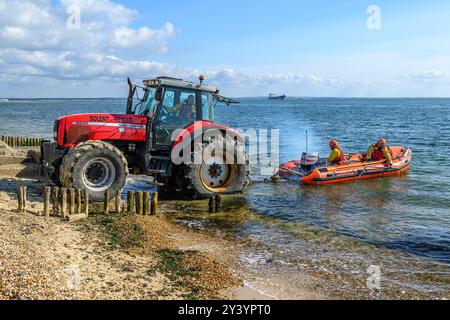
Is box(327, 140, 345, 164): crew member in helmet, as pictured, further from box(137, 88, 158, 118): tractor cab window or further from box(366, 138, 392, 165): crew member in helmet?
box(137, 88, 158, 118): tractor cab window

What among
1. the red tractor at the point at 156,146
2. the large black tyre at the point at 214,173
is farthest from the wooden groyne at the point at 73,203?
the large black tyre at the point at 214,173

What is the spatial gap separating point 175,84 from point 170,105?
0.57m

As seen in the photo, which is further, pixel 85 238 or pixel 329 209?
pixel 329 209

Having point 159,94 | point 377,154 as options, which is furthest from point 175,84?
point 377,154

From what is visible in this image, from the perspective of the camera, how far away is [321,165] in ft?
56.2

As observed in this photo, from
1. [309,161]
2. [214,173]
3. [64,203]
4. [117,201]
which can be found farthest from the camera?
[309,161]

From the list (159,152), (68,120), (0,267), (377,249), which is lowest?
(377,249)

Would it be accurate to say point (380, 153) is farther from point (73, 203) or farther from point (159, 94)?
point (73, 203)

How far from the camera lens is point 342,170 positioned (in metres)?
16.4

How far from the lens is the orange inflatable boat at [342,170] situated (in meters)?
16.0

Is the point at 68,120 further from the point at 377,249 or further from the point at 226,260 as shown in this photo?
the point at 377,249

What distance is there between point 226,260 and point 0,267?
3660 millimetres

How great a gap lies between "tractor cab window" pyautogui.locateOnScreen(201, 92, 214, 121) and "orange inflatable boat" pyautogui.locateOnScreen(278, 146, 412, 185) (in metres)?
5.44
